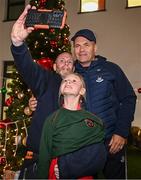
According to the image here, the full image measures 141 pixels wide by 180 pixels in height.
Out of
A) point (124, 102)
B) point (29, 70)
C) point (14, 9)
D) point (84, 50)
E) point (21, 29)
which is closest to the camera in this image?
point (21, 29)

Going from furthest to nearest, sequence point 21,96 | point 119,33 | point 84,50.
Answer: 1. point 119,33
2. point 21,96
3. point 84,50

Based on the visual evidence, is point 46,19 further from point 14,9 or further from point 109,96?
point 14,9

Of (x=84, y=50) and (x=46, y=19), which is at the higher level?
(x=46, y=19)

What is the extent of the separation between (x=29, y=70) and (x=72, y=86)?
34 centimetres

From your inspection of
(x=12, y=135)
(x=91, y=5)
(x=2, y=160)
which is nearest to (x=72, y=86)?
(x=2, y=160)

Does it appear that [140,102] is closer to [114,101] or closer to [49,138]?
[114,101]

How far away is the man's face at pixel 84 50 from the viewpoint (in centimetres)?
Result: 260

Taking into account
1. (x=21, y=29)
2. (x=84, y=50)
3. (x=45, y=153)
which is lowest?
(x=45, y=153)

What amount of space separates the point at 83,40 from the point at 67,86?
59cm

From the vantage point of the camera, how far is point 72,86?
2.16 metres

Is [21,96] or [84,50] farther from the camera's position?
[21,96]

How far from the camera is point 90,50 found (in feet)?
8.61

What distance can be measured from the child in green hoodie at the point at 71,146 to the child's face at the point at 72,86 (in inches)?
5.0

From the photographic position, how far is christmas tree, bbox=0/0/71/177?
16.3ft
